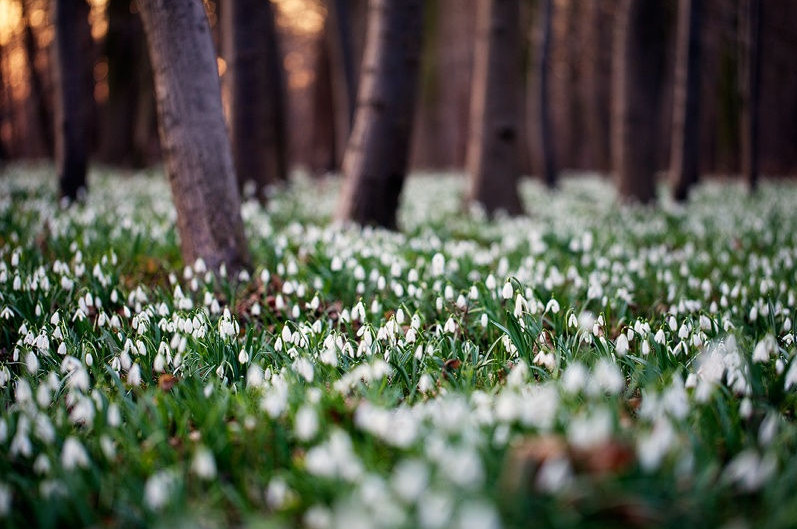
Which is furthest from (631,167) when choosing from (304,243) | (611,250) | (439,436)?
(439,436)

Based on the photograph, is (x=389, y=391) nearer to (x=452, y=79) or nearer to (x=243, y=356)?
(x=243, y=356)

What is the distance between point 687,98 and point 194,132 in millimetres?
7897

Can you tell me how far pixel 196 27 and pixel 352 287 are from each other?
1844mm

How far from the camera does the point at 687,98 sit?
350 inches

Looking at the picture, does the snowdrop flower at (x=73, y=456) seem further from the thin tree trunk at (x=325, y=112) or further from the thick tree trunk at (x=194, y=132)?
the thin tree trunk at (x=325, y=112)

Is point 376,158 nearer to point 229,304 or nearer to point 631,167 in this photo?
point 229,304

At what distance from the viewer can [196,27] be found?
353 cm

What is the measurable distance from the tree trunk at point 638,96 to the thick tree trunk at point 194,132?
6.56 m

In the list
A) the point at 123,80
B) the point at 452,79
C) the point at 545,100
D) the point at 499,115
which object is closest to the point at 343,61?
the point at 545,100

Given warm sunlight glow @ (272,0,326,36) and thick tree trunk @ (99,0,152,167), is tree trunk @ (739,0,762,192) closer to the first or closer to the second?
warm sunlight glow @ (272,0,326,36)


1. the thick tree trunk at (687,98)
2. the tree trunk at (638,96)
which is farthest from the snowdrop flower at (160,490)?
the thick tree trunk at (687,98)

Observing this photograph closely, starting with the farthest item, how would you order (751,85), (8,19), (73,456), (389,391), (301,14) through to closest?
(301,14)
(8,19)
(751,85)
(389,391)
(73,456)

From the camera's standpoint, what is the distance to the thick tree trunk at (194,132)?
11.5ft

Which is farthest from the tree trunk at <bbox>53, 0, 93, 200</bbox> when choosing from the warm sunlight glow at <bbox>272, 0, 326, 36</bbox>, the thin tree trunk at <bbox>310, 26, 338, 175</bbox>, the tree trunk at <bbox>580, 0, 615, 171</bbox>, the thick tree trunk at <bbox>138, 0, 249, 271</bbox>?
the tree trunk at <bbox>580, 0, 615, 171</bbox>
